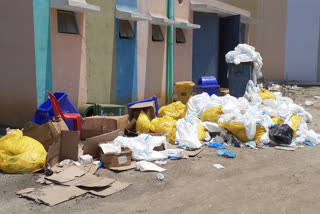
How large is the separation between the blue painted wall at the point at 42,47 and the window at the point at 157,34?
4.08m

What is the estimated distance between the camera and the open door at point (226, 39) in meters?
14.3

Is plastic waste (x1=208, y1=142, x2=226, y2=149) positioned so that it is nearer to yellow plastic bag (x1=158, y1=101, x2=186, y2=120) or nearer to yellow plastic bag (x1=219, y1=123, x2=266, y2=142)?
yellow plastic bag (x1=219, y1=123, x2=266, y2=142)

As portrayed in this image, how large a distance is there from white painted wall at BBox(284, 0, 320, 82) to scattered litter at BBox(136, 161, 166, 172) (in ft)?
55.8

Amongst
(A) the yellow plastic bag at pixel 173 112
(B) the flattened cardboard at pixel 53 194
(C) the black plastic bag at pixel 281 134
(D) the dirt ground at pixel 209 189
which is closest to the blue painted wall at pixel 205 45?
(A) the yellow plastic bag at pixel 173 112

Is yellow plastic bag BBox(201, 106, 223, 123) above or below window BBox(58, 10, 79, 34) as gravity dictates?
below

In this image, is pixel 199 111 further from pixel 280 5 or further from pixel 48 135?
pixel 280 5

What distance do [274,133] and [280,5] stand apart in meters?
15.7

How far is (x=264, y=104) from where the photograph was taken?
8.32 m

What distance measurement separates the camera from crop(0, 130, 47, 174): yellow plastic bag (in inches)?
188

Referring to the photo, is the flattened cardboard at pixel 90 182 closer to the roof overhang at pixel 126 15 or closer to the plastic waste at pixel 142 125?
the plastic waste at pixel 142 125

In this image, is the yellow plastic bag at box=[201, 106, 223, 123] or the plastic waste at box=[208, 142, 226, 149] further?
the yellow plastic bag at box=[201, 106, 223, 123]

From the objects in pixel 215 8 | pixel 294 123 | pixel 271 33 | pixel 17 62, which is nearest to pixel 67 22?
pixel 17 62

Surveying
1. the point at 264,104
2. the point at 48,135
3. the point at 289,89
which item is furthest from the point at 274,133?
the point at 289,89

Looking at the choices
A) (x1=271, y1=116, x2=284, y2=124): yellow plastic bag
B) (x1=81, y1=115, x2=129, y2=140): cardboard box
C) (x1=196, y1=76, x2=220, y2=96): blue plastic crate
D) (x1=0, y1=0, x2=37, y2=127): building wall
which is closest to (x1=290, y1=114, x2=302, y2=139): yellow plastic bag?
(x1=271, y1=116, x2=284, y2=124): yellow plastic bag
